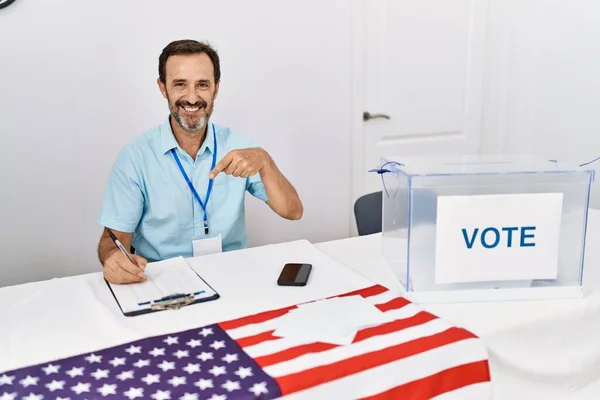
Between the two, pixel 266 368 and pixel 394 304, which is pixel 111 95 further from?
pixel 266 368

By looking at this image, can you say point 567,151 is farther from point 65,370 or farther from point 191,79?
point 65,370

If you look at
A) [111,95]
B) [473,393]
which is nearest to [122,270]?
[473,393]

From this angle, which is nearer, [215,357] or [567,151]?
[215,357]

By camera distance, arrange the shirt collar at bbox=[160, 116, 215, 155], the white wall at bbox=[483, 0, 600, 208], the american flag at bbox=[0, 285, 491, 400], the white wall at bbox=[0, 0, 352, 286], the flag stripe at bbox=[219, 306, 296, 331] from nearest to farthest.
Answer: the american flag at bbox=[0, 285, 491, 400], the flag stripe at bbox=[219, 306, 296, 331], the shirt collar at bbox=[160, 116, 215, 155], the white wall at bbox=[0, 0, 352, 286], the white wall at bbox=[483, 0, 600, 208]

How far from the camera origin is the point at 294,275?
1.42 metres

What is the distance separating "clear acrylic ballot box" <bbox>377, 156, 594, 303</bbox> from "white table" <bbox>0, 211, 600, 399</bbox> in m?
0.05

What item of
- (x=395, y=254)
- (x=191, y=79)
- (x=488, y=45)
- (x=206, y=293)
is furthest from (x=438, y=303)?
(x=488, y=45)

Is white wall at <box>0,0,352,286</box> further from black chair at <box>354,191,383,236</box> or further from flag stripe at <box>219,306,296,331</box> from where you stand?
flag stripe at <box>219,306,296,331</box>

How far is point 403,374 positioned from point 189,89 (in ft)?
3.96

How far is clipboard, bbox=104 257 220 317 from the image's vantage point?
1265 mm

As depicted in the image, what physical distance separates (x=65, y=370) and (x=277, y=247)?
753mm

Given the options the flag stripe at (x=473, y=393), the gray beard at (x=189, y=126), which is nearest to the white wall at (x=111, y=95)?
the gray beard at (x=189, y=126)

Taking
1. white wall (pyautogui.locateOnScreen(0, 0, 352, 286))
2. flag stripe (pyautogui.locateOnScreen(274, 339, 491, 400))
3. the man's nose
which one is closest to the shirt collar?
the man's nose

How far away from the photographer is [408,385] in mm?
1049
